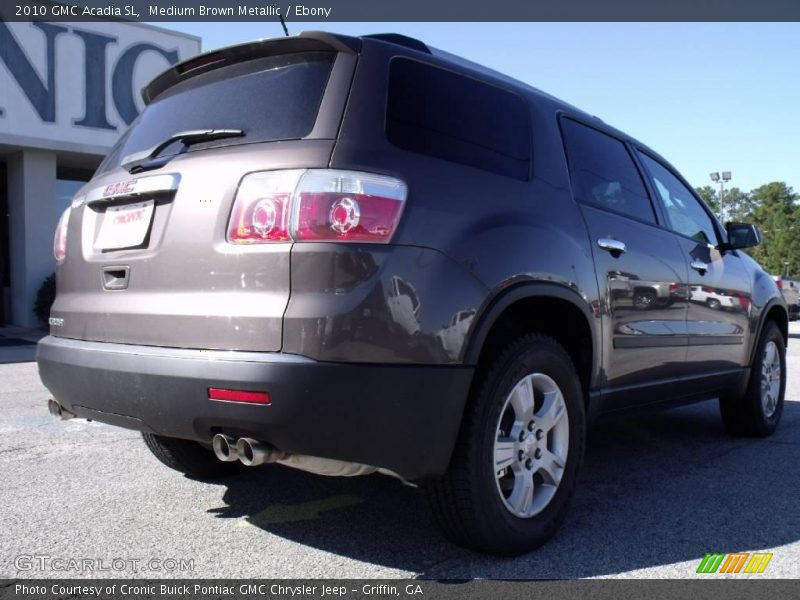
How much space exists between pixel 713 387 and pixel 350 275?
10.0 feet

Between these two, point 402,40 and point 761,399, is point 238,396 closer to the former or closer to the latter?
point 402,40

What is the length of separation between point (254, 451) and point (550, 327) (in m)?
1.43

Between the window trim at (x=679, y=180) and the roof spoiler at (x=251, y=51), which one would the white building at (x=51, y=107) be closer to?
the roof spoiler at (x=251, y=51)

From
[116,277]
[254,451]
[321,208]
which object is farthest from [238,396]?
[116,277]

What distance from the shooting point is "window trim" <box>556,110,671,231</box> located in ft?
11.1

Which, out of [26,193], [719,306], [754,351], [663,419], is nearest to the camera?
[719,306]

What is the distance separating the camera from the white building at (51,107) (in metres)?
14.2

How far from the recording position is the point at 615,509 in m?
3.35

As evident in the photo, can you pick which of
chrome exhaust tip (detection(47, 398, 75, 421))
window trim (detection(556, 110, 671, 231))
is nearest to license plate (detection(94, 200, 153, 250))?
chrome exhaust tip (detection(47, 398, 75, 421))

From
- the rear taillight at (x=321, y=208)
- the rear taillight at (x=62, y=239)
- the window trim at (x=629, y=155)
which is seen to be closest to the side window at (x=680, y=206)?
the window trim at (x=629, y=155)

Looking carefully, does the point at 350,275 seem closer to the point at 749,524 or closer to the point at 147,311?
the point at 147,311

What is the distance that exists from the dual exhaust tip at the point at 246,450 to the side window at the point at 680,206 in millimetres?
2824

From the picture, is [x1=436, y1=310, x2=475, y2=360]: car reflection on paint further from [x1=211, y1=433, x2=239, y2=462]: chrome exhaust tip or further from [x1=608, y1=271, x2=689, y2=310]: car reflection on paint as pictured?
[x1=608, y1=271, x2=689, y2=310]: car reflection on paint

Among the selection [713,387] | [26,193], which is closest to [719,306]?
[713,387]
